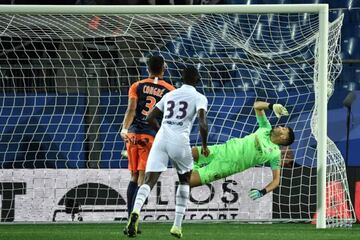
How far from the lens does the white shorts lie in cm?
889

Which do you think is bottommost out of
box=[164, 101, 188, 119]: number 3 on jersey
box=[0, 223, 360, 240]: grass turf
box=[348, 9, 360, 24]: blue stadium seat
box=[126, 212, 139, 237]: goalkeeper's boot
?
box=[0, 223, 360, 240]: grass turf

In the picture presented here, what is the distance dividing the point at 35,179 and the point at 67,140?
962mm

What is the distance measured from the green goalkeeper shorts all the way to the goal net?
693mm

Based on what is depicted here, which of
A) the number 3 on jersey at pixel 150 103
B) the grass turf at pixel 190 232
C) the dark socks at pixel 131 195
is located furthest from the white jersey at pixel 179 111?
the dark socks at pixel 131 195

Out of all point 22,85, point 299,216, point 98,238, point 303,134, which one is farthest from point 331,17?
point 98,238

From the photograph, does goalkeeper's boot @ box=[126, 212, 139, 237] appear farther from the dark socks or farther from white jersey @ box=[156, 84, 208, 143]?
the dark socks

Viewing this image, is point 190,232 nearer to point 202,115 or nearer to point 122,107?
point 202,115

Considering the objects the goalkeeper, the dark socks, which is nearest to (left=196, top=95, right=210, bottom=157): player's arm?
the dark socks

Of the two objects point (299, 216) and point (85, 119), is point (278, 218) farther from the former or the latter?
point (85, 119)

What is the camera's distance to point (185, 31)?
13539mm

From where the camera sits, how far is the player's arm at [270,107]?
444 inches

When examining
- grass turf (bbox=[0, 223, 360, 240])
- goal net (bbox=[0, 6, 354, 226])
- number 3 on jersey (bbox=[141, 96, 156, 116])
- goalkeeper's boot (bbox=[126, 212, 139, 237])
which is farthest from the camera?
goal net (bbox=[0, 6, 354, 226])

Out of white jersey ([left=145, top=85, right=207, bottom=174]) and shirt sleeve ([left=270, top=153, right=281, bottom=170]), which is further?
shirt sleeve ([left=270, top=153, right=281, bottom=170])

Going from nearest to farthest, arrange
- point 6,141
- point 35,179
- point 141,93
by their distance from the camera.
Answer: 1. point 141,93
2. point 35,179
3. point 6,141
